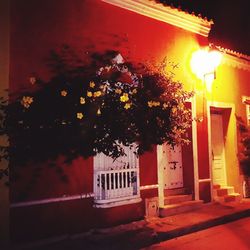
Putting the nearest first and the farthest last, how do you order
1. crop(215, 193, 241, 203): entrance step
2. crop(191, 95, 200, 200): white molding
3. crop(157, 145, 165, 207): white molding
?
crop(157, 145, 165, 207): white molding
crop(191, 95, 200, 200): white molding
crop(215, 193, 241, 203): entrance step

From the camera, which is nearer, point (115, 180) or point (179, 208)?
point (115, 180)

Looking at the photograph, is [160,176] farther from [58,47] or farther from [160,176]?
[58,47]

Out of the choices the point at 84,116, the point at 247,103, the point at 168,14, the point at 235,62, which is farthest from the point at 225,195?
the point at 84,116

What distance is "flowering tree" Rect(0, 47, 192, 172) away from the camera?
19.9 feet

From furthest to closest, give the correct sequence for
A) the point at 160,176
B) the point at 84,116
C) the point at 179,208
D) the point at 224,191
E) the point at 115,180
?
the point at 224,191 → the point at 179,208 → the point at 160,176 → the point at 115,180 → the point at 84,116

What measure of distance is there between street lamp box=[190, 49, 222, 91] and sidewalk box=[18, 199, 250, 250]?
3.90 meters

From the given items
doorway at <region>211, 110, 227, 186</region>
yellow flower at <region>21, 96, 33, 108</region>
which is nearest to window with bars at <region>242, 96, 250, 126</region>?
doorway at <region>211, 110, 227, 186</region>

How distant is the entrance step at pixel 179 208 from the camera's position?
30.8ft

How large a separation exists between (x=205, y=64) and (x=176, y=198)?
410 cm

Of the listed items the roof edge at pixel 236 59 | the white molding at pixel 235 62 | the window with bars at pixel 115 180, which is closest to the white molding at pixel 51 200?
the window with bars at pixel 115 180

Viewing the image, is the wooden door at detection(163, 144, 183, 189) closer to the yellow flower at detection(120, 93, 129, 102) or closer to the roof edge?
the roof edge

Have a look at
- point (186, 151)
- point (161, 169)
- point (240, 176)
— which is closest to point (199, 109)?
point (186, 151)

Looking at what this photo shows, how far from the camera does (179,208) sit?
9.77 metres

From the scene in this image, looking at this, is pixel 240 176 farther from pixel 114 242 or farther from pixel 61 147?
pixel 61 147
